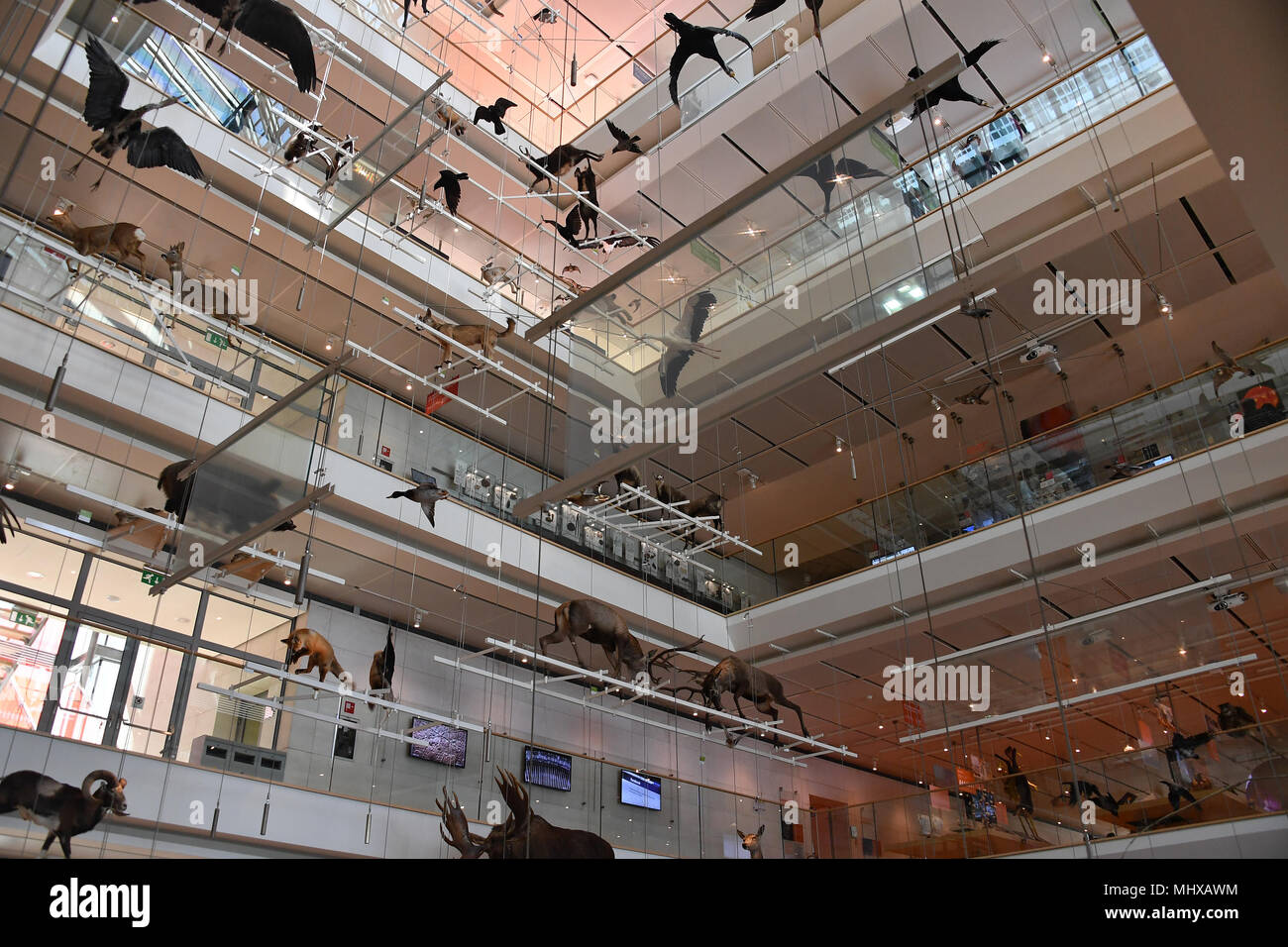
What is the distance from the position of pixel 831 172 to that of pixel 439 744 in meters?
9.36

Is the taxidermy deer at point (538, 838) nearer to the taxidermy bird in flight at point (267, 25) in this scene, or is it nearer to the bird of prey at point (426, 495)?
the bird of prey at point (426, 495)

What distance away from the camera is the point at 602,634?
9.52 metres

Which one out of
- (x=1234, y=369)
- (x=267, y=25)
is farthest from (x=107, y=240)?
(x=1234, y=369)

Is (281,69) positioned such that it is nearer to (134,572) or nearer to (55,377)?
(134,572)

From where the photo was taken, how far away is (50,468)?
492cm

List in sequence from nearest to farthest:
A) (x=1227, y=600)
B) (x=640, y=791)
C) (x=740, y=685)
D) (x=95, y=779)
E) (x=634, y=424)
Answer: (x=634, y=424) < (x=95, y=779) < (x=1227, y=600) < (x=740, y=685) < (x=640, y=791)

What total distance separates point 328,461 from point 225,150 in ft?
10.5

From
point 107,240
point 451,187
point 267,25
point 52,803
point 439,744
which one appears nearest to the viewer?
point 52,803

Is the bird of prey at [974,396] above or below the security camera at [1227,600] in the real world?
above

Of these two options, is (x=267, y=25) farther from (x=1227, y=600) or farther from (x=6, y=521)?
(x=1227, y=600)

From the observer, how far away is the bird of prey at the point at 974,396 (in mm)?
11422

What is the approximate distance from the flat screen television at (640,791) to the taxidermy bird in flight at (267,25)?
7620 millimetres

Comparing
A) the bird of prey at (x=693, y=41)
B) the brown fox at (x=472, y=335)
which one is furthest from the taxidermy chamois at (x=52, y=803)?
the bird of prey at (x=693, y=41)
